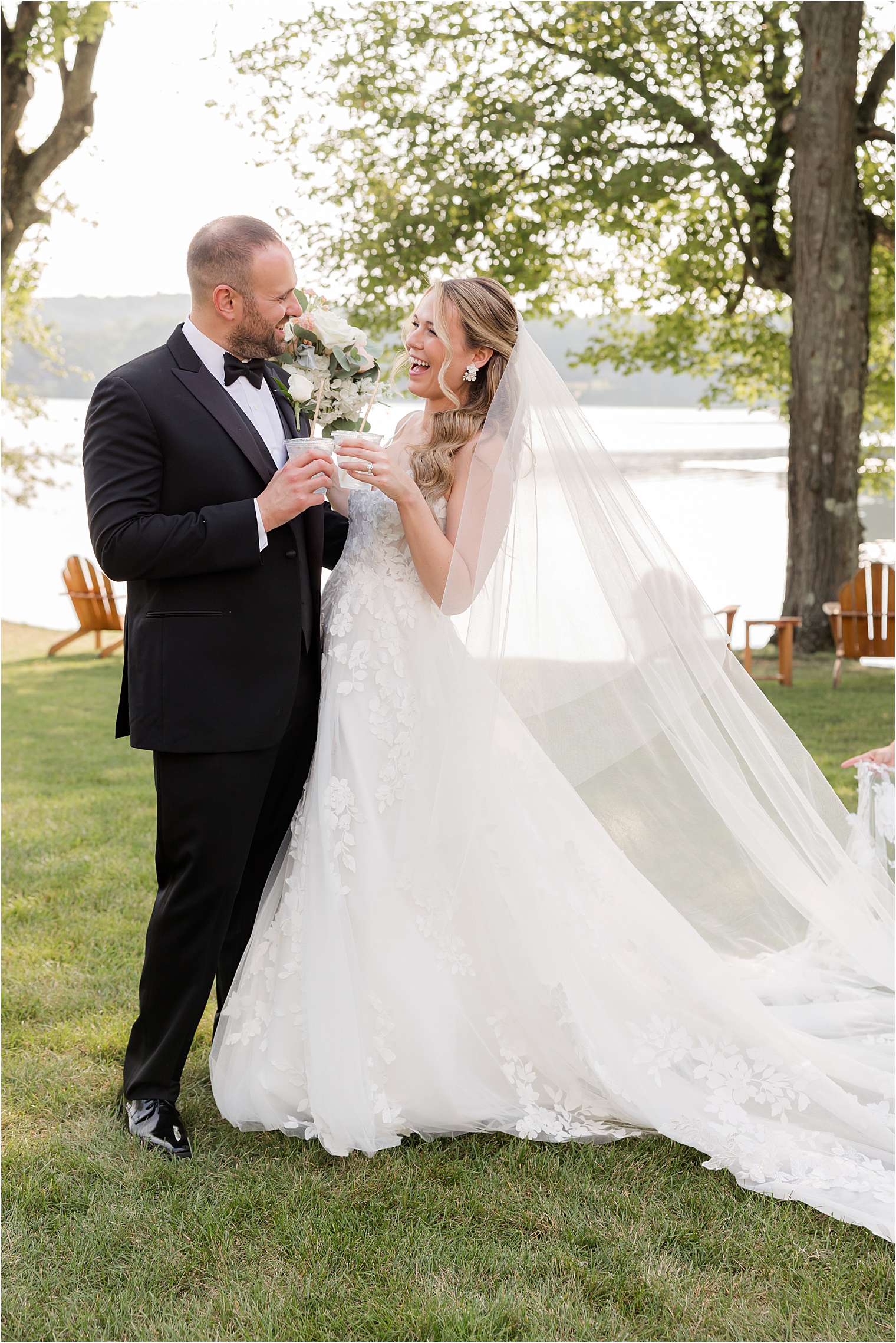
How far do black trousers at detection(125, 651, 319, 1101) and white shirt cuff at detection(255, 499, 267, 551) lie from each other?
0.44m

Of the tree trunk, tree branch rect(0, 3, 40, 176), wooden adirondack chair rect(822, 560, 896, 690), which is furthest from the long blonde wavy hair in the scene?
the tree trunk

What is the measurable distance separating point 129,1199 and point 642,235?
12.4 metres

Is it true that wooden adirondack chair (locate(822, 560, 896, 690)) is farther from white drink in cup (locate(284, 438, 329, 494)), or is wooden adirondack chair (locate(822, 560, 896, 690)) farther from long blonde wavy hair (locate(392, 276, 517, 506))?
white drink in cup (locate(284, 438, 329, 494))

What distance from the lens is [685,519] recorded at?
3056 cm

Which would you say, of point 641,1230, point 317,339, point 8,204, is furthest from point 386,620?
point 8,204

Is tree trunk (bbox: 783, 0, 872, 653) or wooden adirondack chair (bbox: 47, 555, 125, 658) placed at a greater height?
tree trunk (bbox: 783, 0, 872, 653)

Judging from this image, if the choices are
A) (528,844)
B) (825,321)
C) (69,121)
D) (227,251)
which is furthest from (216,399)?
(825,321)

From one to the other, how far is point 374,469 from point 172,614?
25.2 inches

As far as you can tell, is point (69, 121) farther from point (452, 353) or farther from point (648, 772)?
point (648, 772)

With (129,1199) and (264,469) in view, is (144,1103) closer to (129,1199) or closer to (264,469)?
(129,1199)

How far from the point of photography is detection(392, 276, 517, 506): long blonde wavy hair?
125 inches

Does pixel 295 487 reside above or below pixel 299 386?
below

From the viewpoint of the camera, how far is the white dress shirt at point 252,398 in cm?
295


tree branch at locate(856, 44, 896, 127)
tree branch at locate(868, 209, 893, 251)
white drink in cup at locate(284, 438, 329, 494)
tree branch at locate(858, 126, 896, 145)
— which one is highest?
tree branch at locate(856, 44, 896, 127)
